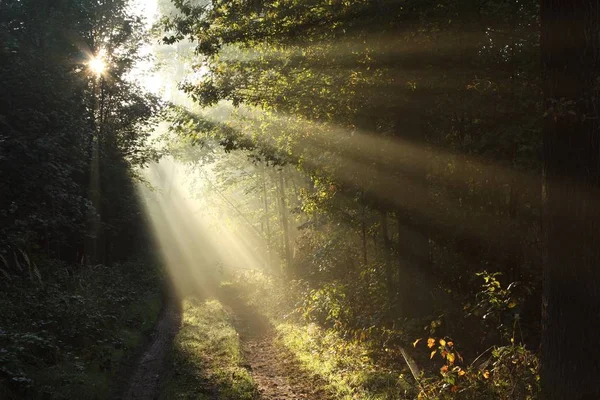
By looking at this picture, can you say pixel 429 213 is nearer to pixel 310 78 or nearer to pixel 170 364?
pixel 310 78

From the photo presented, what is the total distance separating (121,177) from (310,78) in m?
19.9

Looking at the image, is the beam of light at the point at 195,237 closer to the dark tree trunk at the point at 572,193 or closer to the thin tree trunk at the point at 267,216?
the thin tree trunk at the point at 267,216

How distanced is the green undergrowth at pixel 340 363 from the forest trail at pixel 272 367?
24 centimetres

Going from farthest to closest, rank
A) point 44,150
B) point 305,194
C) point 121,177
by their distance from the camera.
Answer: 1. point 121,177
2. point 44,150
3. point 305,194

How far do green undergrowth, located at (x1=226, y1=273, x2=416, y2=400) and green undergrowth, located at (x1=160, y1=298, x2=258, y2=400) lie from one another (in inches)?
66.8

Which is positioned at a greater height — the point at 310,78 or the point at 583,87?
the point at 310,78

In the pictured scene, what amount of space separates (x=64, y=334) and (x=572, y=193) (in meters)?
12.1

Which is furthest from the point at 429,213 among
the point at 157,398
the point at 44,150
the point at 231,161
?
the point at 231,161

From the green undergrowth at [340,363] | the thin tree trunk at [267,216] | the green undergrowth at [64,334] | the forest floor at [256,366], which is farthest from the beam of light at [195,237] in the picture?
the green undergrowth at [340,363]

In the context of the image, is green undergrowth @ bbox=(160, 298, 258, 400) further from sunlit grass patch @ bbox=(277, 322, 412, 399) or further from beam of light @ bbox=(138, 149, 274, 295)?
beam of light @ bbox=(138, 149, 274, 295)

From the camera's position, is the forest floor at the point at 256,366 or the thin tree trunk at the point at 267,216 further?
the thin tree trunk at the point at 267,216

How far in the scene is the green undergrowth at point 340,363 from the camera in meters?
9.73

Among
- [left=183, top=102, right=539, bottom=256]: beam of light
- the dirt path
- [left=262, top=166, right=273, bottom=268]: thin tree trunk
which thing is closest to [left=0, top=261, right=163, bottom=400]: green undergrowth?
the dirt path

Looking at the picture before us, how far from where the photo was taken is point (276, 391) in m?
11.1
